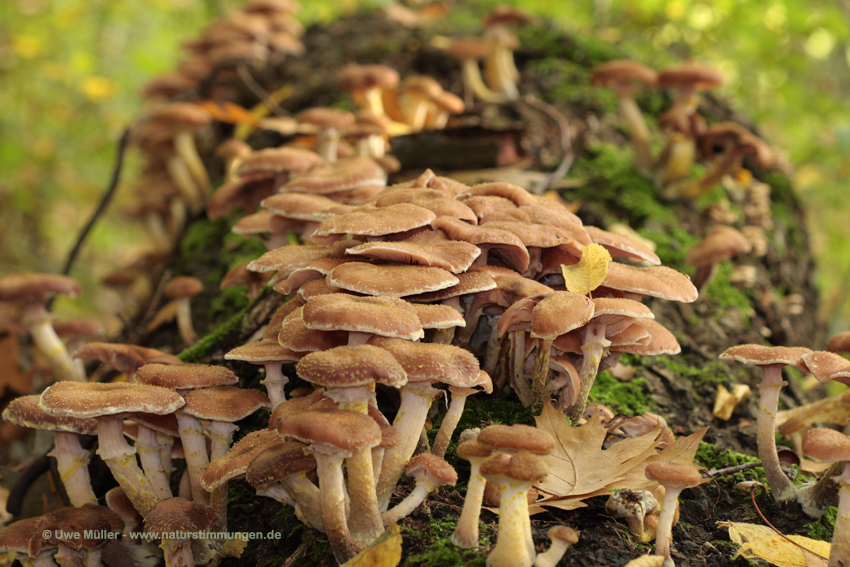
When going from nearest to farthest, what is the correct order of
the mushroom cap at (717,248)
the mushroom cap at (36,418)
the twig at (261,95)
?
1. the mushroom cap at (36,418)
2. the mushroom cap at (717,248)
3. the twig at (261,95)

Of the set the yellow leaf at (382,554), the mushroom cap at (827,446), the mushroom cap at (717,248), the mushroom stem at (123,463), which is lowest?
the mushroom stem at (123,463)

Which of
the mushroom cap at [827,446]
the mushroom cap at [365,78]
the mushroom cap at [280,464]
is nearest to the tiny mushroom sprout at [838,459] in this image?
the mushroom cap at [827,446]

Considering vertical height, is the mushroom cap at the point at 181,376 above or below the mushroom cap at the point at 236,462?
above

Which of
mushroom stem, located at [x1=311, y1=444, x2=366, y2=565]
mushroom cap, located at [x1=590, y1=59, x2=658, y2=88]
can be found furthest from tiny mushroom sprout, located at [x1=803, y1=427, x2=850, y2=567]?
mushroom cap, located at [x1=590, y1=59, x2=658, y2=88]

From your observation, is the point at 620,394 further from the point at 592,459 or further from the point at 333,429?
the point at 333,429

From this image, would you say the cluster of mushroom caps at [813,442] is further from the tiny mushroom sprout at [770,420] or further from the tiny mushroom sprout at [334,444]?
the tiny mushroom sprout at [334,444]

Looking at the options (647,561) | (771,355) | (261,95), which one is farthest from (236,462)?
(261,95)

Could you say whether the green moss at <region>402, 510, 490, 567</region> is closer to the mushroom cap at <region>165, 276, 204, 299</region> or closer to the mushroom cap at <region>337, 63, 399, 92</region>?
the mushroom cap at <region>165, 276, 204, 299</region>
